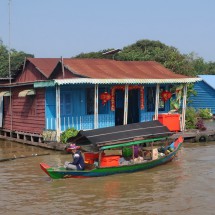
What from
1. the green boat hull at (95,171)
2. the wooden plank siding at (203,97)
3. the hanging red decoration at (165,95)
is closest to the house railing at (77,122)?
the hanging red decoration at (165,95)

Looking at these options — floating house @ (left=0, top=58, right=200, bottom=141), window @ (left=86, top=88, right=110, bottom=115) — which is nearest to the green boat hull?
floating house @ (left=0, top=58, right=200, bottom=141)

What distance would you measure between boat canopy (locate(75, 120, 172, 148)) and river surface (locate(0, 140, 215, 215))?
1.11 m

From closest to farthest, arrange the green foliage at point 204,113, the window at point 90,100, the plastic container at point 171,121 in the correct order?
the window at point 90,100 < the plastic container at point 171,121 < the green foliage at point 204,113

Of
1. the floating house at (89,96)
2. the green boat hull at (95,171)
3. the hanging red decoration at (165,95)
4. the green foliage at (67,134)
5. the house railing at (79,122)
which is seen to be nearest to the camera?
the green boat hull at (95,171)

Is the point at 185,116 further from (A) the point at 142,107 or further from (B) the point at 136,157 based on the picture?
(B) the point at 136,157

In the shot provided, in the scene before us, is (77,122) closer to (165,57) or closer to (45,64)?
(45,64)

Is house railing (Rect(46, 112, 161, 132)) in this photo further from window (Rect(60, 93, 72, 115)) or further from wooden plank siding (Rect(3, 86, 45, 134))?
wooden plank siding (Rect(3, 86, 45, 134))

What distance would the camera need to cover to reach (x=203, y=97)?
107 ft

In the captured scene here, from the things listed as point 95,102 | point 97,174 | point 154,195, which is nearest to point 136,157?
point 97,174

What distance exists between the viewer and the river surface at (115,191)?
10.2m

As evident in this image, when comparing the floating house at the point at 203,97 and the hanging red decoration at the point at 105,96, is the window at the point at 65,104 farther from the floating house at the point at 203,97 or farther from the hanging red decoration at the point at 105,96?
the floating house at the point at 203,97

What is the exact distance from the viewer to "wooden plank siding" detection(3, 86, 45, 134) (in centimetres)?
2057

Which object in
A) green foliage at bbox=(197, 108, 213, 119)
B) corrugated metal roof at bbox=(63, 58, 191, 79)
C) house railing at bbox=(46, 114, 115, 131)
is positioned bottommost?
house railing at bbox=(46, 114, 115, 131)

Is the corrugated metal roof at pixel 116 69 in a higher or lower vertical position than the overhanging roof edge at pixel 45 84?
higher
